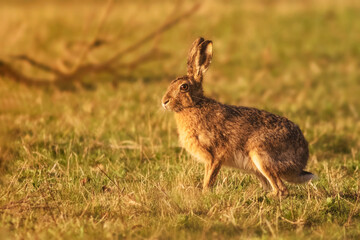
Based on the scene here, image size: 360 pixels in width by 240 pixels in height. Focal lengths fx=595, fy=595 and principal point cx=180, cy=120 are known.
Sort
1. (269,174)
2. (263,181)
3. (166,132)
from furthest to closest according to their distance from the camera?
(166,132), (263,181), (269,174)

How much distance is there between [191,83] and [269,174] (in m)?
1.12

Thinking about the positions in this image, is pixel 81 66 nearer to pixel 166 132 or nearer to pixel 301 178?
pixel 166 132

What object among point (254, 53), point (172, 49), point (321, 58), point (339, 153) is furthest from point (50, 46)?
point (339, 153)

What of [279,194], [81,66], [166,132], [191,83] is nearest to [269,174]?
[279,194]

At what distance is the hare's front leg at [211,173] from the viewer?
539 centimetres

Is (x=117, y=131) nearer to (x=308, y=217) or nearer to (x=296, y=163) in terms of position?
(x=296, y=163)

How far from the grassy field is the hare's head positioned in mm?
705

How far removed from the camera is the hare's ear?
557 cm

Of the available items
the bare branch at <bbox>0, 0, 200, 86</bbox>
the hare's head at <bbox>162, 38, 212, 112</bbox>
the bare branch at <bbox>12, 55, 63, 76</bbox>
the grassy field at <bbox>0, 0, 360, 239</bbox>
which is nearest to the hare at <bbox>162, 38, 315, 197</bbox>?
the hare's head at <bbox>162, 38, 212, 112</bbox>

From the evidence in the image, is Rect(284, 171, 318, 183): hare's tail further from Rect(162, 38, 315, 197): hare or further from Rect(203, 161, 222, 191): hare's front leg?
Rect(203, 161, 222, 191): hare's front leg

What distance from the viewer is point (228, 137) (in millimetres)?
5555

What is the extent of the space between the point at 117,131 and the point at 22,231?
3.25m

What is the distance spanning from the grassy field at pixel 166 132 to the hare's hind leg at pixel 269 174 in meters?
0.11

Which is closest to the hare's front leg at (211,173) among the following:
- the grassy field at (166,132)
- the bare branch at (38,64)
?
the grassy field at (166,132)
